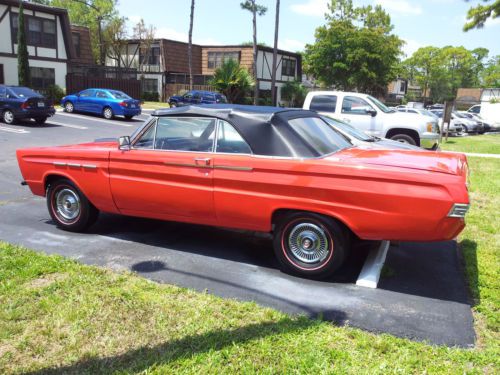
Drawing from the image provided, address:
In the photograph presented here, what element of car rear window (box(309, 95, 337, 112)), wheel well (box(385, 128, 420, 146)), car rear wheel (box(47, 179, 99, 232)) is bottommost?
car rear wheel (box(47, 179, 99, 232))

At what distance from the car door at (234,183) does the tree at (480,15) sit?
70.8ft

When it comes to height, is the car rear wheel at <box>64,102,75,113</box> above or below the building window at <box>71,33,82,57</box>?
below

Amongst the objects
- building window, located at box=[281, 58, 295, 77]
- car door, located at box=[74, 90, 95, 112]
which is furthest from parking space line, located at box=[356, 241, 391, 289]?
building window, located at box=[281, 58, 295, 77]

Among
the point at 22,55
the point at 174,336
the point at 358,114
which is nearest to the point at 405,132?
the point at 358,114

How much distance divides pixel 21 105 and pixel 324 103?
12040 millimetres

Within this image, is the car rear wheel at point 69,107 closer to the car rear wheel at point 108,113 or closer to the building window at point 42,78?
the car rear wheel at point 108,113

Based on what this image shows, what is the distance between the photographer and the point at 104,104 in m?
22.2

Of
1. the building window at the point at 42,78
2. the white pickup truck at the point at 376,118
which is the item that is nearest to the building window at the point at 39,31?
the building window at the point at 42,78

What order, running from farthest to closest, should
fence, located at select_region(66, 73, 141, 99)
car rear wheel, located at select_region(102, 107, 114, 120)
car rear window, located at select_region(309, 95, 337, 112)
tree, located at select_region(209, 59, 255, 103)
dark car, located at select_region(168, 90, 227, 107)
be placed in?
tree, located at select_region(209, 59, 255, 103) → fence, located at select_region(66, 73, 141, 99) → dark car, located at select_region(168, 90, 227, 107) → car rear wheel, located at select_region(102, 107, 114, 120) → car rear window, located at select_region(309, 95, 337, 112)

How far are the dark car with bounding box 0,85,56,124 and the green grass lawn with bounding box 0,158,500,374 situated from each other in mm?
15277

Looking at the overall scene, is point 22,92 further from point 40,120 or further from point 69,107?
point 69,107

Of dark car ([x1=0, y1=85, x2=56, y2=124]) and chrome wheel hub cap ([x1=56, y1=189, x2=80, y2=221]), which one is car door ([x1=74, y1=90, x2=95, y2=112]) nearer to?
dark car ([x1=0, y1=85, x2=56, y2=124])

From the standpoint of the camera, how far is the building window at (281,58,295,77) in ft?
158

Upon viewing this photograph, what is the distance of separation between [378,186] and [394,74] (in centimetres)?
4445
